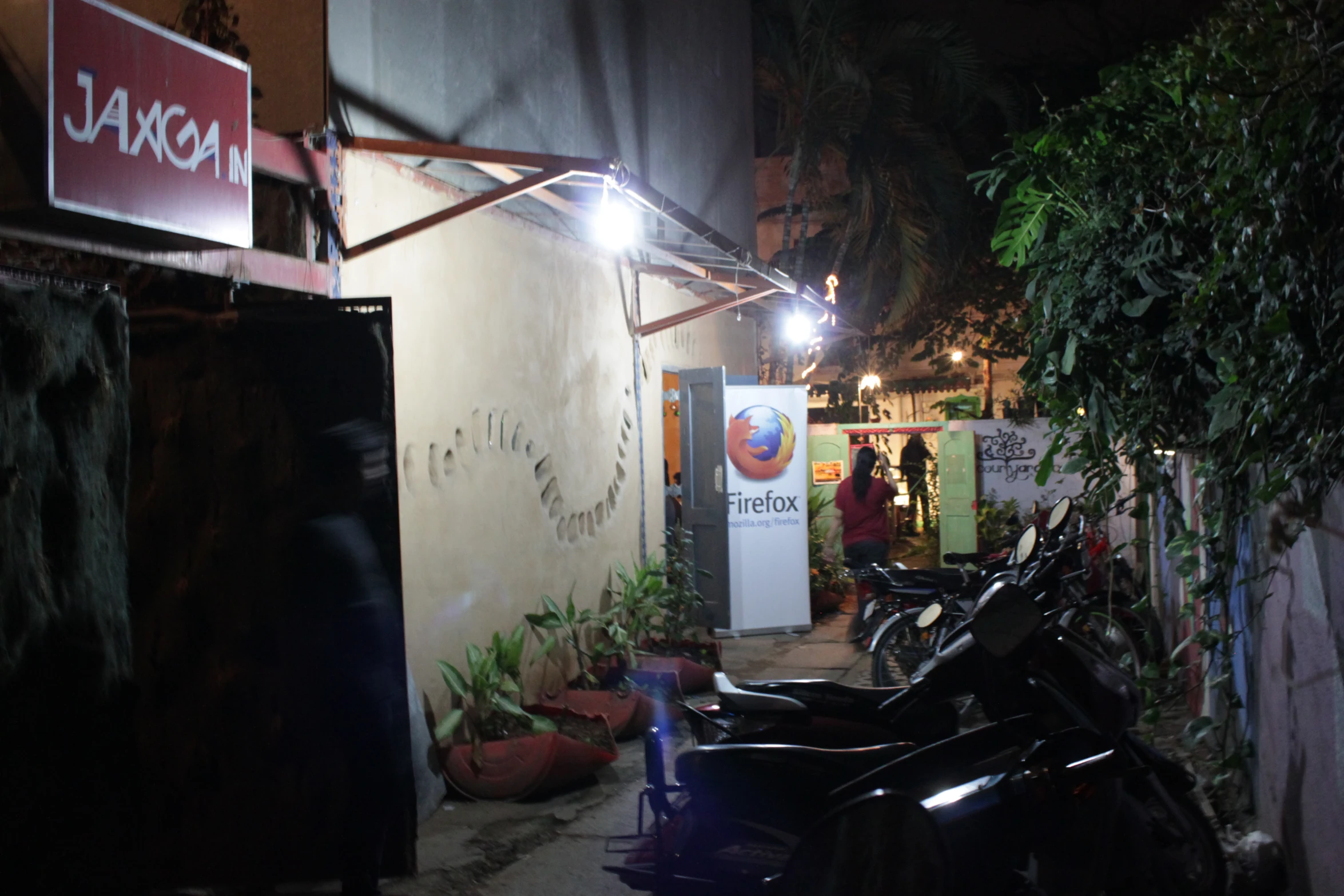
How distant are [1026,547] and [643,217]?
13.9 feet

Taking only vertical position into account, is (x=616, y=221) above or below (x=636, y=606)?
above

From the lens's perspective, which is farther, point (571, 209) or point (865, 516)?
point (865, 516)

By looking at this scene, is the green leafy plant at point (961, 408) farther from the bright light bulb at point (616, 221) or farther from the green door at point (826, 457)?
the bright light bulb at point (616, 221)

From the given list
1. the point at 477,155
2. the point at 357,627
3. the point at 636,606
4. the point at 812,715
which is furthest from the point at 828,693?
the point at 636,606

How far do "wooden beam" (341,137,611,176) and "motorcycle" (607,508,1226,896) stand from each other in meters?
2.98

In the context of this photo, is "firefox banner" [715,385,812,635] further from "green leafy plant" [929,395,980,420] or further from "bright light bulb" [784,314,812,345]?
"green leafy plant" [929,395,980,420]

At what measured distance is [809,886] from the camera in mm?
3340

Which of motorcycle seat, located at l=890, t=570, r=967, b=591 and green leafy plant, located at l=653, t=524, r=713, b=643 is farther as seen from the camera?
green leafy plant, located at l=653, t=524, r=713, b=643

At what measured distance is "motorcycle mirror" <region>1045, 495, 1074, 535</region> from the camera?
4.52 m

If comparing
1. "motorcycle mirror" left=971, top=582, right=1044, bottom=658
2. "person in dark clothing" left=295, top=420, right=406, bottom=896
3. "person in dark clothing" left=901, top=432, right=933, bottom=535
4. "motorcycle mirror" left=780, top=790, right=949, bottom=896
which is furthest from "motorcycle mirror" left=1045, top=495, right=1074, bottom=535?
"person in dark clothing" left=901, top=432, right=933, bottom=535

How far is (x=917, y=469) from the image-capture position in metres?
17.2

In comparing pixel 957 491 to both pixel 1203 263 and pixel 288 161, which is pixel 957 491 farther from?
pixel 288 161

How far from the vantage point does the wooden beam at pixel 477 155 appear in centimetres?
536

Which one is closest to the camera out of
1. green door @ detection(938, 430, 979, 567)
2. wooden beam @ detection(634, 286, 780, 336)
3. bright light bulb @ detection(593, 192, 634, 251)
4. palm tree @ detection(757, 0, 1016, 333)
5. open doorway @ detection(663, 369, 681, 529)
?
bright light bulb @ detection(593, 192, 634, 251)
